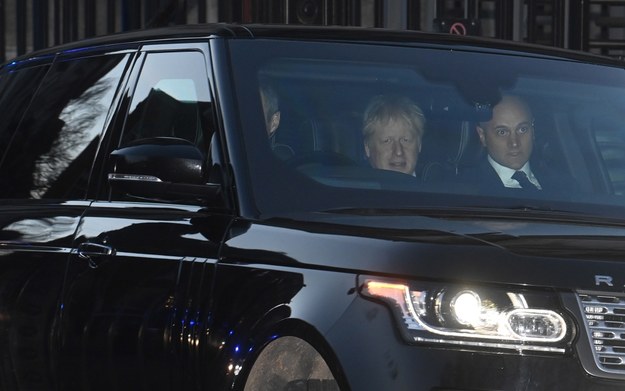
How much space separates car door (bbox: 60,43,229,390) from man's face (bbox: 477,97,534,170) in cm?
81

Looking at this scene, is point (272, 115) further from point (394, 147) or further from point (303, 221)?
point (303, 221)

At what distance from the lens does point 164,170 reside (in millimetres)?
4504

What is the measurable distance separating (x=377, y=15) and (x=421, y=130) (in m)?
14.2

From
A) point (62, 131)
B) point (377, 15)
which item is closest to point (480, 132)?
point (62, 131)

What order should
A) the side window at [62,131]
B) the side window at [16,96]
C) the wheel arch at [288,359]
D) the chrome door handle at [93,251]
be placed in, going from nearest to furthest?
the wheel arch at [288,359]
the chrome door handle at [93,251]
the side window at [62,131]
the side window at [16,96]

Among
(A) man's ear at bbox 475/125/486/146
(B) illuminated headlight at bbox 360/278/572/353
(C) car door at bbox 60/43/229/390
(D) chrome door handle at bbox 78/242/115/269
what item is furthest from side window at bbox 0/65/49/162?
(B) illuminated headlight at bbox 360/278/572/353

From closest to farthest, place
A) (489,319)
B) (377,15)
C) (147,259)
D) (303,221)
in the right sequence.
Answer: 1. (489,319)
2. (303,221)
3. (147,259)
4. (377,15)

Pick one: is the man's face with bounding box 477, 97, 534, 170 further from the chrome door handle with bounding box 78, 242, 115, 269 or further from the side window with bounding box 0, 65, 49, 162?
the side window with bounding box 0, 65, 49, 162

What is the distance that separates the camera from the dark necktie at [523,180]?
15.5 feet

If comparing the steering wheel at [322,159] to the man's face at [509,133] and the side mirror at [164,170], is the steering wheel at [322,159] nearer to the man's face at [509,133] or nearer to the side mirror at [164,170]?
the side mirror at [164,170]

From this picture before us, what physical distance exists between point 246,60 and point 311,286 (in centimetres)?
109

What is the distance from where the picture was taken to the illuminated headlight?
361 centimetres

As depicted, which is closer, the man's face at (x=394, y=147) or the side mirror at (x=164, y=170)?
the side mirror at (x=164, y=170)

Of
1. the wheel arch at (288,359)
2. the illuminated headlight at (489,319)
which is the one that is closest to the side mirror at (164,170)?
the wheel arch at (288,359)
